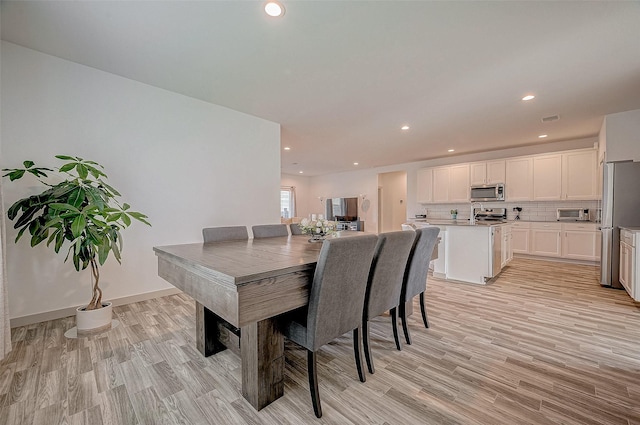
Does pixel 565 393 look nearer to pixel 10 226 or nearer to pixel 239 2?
pixel 239 2

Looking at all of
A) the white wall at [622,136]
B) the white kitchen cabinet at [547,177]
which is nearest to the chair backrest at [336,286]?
the white wall at [622,136]

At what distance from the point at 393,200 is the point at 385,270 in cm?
773

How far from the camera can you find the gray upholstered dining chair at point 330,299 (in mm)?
1353

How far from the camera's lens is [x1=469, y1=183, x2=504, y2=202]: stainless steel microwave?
5742 millimetres

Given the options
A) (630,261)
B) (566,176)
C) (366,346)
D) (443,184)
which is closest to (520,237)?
(566,176)

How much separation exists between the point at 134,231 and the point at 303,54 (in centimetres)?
274

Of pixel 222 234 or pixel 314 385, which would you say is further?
pixel 222 234

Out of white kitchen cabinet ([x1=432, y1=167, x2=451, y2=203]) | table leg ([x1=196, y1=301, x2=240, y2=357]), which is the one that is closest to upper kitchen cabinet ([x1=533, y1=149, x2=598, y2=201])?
white kitchen cabinet ([x1=432, y1=167, x2=451, y2=203])

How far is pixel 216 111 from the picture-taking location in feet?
12.1

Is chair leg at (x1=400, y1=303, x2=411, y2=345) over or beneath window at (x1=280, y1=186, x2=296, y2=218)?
beneath

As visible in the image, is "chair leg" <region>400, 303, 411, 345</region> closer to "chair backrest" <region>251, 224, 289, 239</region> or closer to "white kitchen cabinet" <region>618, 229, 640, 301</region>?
"chair backrest" <region>251, 224, 289, 239</region>

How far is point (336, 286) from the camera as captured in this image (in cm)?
142

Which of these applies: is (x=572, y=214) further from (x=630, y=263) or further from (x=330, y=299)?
(x=330, y=299)

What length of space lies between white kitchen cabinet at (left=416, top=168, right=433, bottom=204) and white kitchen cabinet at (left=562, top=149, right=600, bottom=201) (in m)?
2.60
